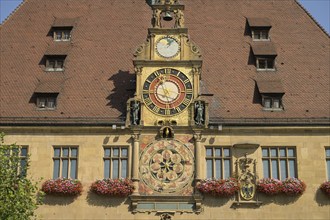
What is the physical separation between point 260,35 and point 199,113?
6.43 metres

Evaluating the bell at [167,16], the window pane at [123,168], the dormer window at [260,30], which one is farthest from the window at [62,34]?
the dormer window at [260,30]

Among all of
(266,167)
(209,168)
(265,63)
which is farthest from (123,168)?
(265,63)

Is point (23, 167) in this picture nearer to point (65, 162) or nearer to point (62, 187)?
point (62, 187)

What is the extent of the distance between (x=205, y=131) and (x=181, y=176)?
2.02 m

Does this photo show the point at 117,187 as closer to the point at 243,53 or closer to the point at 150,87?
the point at 150,87

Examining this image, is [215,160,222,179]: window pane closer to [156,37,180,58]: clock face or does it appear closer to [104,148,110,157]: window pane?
[104,148,110,157]: window pane

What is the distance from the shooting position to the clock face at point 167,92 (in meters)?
25.4

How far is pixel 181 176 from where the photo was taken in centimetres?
2450

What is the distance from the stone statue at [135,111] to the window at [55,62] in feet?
15.2

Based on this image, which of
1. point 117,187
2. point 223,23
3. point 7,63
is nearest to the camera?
point 117,187

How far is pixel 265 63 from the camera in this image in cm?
2811

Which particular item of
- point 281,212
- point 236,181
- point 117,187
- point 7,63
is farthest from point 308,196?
point 7,63

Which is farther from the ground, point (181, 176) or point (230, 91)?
point (230, 91)

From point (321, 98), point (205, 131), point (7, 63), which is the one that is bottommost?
point (205, 131)
